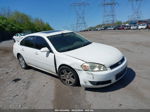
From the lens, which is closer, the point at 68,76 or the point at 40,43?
the point at 68,76

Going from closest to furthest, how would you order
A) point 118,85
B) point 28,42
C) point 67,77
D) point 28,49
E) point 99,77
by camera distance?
point 99,77 → point 118,85 → point 67,77 → point 28,49 → point 28,42

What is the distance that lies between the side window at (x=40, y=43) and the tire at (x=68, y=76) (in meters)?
0.98

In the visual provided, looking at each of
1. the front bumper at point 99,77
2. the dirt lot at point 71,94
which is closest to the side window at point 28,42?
the dirt lot at point 71,94

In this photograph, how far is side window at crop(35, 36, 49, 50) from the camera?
479cm

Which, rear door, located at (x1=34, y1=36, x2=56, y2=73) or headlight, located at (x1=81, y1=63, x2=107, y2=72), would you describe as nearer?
headlight, located at (x1=81, y1=63, x2=107, y2=72)

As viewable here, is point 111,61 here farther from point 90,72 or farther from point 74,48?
point 74,48

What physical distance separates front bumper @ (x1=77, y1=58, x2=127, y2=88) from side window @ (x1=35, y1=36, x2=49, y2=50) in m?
1.60

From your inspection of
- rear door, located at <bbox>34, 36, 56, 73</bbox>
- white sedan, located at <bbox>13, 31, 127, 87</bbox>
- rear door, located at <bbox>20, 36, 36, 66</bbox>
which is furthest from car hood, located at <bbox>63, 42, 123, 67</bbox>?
rear door, located at <bbox>20, 36, 36, 66</bbox>

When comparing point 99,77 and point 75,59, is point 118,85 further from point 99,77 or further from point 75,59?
point 75,59

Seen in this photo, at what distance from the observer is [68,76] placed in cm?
421

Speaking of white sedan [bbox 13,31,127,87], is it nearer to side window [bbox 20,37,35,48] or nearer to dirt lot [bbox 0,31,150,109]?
side window [bbox 20,37,35,48]

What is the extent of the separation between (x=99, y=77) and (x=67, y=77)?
3.31 feet

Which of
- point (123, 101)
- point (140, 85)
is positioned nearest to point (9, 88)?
point (123, 101)

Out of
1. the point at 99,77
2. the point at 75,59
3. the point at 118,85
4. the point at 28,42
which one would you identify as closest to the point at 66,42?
the point at 75,59
